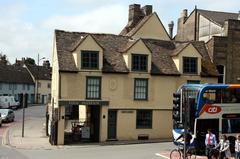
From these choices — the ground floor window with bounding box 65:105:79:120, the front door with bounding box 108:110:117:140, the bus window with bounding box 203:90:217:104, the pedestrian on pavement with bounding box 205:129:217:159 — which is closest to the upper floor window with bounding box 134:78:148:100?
the front door with bounding box 108:110:117:140

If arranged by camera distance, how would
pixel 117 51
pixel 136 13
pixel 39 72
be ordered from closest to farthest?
1. pixel 117 51
2. pixel 136 13
3. pixel 39 72

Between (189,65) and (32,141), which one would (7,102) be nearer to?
(32,141)

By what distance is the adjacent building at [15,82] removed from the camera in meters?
95.2

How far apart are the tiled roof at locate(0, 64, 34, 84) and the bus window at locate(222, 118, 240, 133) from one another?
68.4 metres

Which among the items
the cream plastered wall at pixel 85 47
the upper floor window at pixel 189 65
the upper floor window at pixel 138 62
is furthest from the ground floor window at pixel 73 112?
the upper floor window at pixel 189 65

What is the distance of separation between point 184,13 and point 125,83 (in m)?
19.7

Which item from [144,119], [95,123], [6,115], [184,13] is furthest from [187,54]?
[6,115]

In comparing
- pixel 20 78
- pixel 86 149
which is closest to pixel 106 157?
pixel 86 149

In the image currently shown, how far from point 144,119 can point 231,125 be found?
→ 11263 mm

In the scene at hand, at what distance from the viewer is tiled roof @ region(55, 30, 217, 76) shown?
40.2 meters

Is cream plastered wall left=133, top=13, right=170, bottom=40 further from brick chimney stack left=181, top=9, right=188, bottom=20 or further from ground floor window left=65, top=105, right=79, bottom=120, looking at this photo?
Answer: ground floor window left=65, top=105, right=79, bottom=120

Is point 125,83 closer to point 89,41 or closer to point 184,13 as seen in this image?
point 89,41

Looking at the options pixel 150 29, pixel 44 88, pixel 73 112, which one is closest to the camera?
pixel 150 29

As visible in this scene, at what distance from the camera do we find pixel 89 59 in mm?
39875
